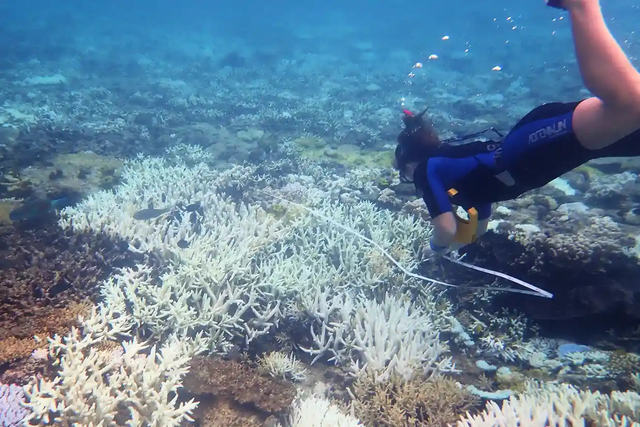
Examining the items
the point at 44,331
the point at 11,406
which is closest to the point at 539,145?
the point at 11,406

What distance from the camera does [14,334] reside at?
3.60 metres

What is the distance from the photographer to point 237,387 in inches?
137

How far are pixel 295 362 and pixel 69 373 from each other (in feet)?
6.94

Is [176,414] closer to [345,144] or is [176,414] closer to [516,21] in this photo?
[345,144]

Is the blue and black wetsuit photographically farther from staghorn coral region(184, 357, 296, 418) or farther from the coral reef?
the coral reef

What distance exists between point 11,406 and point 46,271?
1.83 metres

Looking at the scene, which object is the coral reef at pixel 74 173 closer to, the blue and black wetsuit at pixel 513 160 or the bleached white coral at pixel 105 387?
the bleached white coral at pixel 105 387

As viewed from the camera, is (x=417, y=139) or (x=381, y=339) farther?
(x=381, y=339)

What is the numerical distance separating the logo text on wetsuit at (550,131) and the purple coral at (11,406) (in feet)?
15.0

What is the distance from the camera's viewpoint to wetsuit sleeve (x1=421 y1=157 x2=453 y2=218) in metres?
3.15

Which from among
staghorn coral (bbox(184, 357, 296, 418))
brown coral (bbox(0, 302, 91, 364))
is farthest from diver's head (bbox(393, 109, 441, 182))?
brown coral (bbox(0, 302, 91, 364))

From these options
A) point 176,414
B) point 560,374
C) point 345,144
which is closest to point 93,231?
point 176,414

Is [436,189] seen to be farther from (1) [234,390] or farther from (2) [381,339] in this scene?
(1) [234,390]

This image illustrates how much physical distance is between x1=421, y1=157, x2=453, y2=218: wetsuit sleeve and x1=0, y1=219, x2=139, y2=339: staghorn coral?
3.87 m
